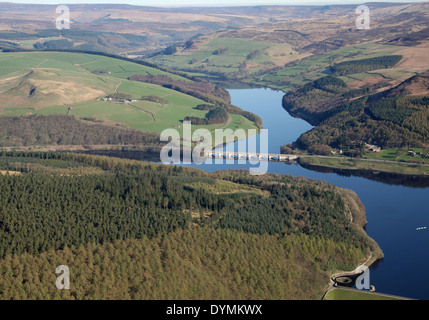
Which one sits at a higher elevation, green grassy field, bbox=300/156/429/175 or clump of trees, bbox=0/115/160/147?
clump of trees, bbox=0/115/160/147

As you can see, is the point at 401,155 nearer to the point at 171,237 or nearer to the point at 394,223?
the point at 394,223

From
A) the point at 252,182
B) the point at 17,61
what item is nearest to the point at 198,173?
the point at 252,182

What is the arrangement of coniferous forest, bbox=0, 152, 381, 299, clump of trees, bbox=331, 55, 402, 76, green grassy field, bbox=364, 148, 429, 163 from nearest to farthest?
coniferous forest, bbox=0, 152, 381, 299
green grassy field, bbox=364, 148, 429, 163
clump of trees, bbox=331, 55, 402, 76

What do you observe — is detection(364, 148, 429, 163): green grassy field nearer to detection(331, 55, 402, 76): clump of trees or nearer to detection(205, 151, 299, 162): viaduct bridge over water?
detection(205, 151, 299, 162): viaduct bridge over water

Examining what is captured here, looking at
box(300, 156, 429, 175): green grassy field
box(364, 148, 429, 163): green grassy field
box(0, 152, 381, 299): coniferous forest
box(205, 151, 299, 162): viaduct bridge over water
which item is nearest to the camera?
box(0, 152, 381, 299): coniferous forest

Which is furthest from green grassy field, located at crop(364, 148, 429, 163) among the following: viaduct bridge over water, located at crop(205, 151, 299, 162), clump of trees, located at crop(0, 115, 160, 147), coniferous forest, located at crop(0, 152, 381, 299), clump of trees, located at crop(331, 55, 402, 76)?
clump of trees, located at crop(331, 55, 402, 76)

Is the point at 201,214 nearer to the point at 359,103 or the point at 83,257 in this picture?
the point at 83,257

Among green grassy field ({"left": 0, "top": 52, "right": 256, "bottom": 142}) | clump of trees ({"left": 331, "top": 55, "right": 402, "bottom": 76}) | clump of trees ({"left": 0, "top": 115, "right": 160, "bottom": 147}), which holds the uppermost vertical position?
clump of trees ({"left": 331, "top": 55, "right": 402, "bottom": 76})
